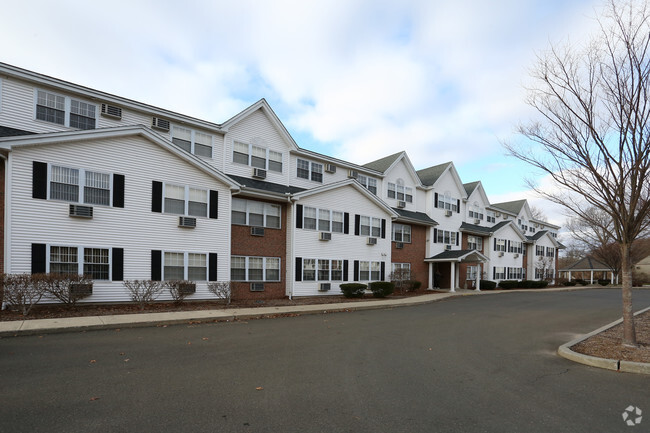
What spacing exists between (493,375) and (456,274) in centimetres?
2527

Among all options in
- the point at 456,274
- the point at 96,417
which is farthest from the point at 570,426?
the point at 456,274

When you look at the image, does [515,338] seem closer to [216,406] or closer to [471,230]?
[216,406]

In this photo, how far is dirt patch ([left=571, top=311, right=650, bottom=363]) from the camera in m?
7.32

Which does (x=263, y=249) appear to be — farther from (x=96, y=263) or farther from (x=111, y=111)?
(x=111, y=111)

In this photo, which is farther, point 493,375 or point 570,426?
point 493,375

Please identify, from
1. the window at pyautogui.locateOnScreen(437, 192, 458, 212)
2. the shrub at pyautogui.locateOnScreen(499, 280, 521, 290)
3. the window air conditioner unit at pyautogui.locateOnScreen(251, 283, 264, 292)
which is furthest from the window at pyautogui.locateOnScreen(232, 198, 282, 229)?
the shrub at pyautogui.locateOnScreen(499, 280, 521, 290)

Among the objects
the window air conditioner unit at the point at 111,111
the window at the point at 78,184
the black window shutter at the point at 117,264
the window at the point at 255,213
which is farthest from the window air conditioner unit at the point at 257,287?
the window air conditioner unit at the point at 111,111

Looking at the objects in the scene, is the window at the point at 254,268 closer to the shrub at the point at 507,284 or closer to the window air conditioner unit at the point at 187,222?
the window air conditioner unit at the point at 187,222

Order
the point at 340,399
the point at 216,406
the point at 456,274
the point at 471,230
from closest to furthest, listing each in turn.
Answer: the point at 216,406 < the point at 340,399 < the point at 456,274 < the point at 471,230

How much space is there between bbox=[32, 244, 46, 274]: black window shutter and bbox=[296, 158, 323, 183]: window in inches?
498

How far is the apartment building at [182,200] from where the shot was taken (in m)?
13.3

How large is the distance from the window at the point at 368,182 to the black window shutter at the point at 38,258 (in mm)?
17338

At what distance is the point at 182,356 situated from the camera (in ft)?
23.8

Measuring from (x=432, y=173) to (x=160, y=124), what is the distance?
73.2 feet
